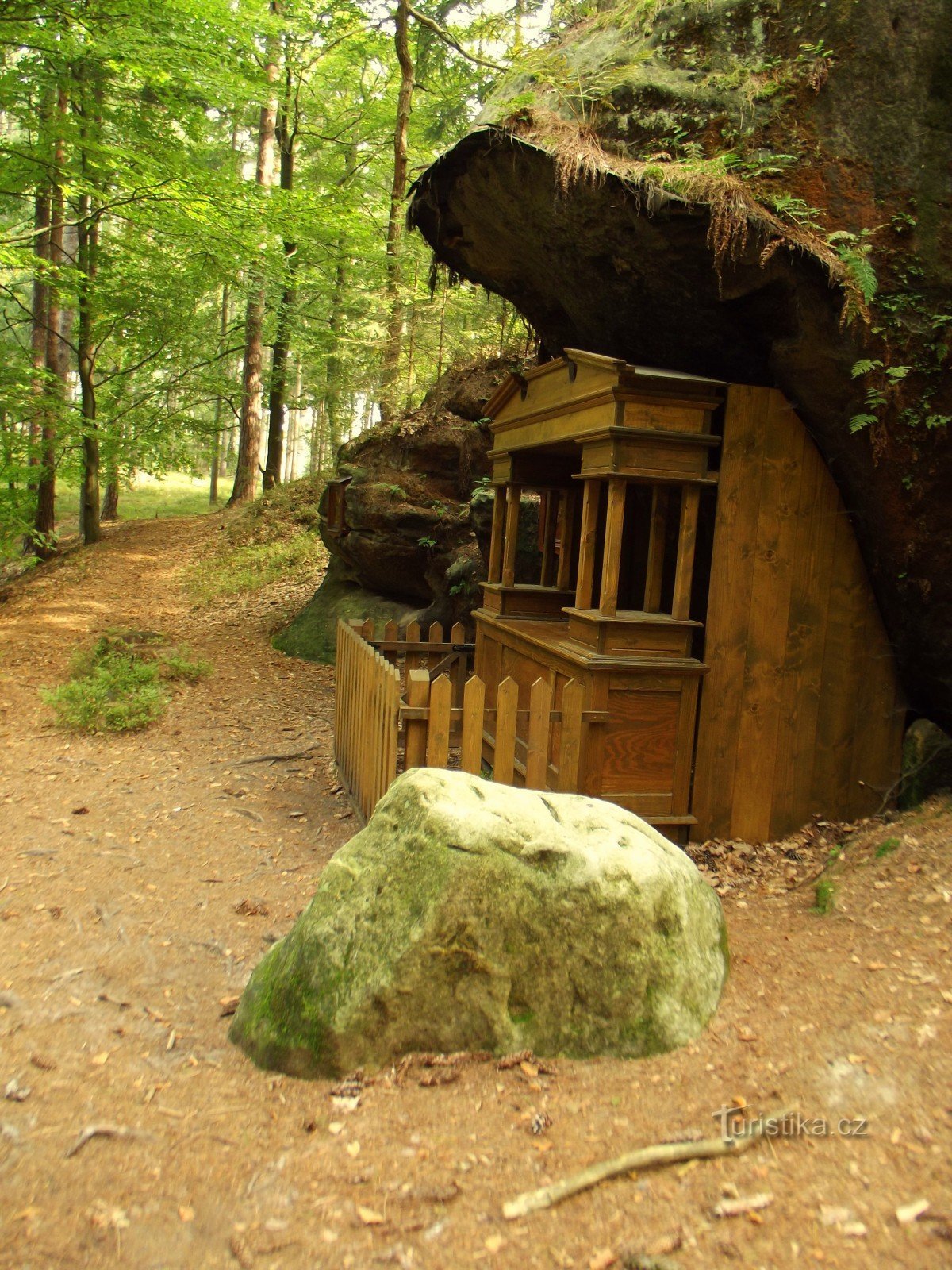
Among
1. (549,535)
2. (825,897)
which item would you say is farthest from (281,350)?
(825,897)

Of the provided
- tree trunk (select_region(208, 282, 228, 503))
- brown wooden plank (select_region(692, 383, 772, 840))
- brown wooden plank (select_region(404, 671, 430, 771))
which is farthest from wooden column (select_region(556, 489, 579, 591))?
tree trunk (select_region(208, 282, 228, 503))

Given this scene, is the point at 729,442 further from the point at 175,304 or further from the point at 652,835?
the point at 175,304

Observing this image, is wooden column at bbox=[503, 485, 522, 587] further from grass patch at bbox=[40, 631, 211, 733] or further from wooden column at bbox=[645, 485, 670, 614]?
grass patch at bbox=[40, 631, 211, 733]

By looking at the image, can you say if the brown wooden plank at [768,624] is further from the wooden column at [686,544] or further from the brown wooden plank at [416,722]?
the brown wooden plank at [416,722]

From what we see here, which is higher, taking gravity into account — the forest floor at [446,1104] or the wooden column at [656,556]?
the wooden column at [656,556]

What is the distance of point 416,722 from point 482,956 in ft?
7.90

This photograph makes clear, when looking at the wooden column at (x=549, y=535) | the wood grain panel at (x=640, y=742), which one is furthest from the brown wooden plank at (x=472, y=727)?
the wooden column at (x=549, y=535)

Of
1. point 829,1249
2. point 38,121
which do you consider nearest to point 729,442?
point 829,1249

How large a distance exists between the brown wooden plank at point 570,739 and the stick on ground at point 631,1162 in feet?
10.2

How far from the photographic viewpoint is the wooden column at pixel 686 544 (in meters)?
6.00

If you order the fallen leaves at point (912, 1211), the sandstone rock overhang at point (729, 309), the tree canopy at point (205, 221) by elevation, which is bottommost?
the fallen leaves at point (912, 1211)

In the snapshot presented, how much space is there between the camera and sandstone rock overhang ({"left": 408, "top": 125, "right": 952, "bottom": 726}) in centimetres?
568

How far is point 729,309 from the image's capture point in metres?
6.12

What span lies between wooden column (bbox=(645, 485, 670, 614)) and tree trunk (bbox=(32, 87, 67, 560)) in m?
10.00
